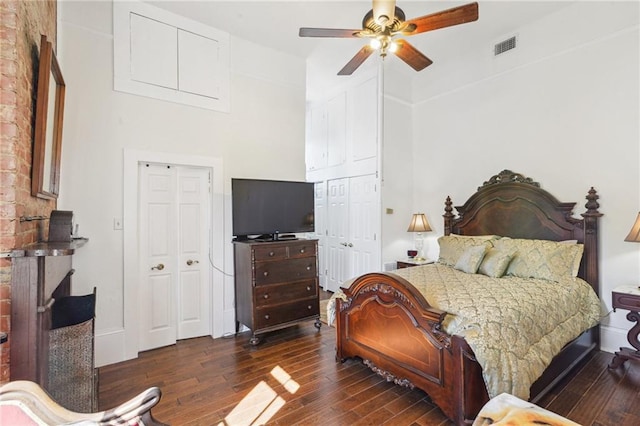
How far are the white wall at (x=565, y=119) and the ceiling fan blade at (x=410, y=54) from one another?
1825mm

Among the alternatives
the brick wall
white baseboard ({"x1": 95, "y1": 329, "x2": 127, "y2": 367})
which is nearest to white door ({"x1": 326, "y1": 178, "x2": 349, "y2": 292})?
white baseboard ({"x1": 95, "y1": 329, "x2": 127, "y2": 367})

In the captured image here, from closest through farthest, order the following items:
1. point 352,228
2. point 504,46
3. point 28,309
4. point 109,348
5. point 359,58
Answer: point 28,309 → point 359,58 → point 109,348 → point 504,46 → point 352,228

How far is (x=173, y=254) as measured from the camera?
140 inches

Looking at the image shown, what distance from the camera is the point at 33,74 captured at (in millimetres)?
2053

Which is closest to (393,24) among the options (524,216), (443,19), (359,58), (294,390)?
(443,19)

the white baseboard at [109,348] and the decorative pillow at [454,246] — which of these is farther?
the decorative pillow at [454,246]

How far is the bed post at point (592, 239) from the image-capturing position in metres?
3.20

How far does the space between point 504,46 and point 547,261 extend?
283cm

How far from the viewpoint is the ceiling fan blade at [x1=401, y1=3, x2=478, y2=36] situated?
2.21 m

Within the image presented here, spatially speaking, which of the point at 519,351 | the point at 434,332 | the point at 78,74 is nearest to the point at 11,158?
the point at 78,74

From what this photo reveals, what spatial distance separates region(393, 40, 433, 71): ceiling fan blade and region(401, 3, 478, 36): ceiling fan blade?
0.48 feet

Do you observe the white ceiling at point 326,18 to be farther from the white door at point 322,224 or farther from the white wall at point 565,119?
the white door at point 322,224

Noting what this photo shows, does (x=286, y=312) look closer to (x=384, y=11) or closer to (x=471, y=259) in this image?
(x=471, y=259)

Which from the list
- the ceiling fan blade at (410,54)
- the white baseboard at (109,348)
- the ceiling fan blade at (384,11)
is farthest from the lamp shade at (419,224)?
the white baseboard at (109,348)
